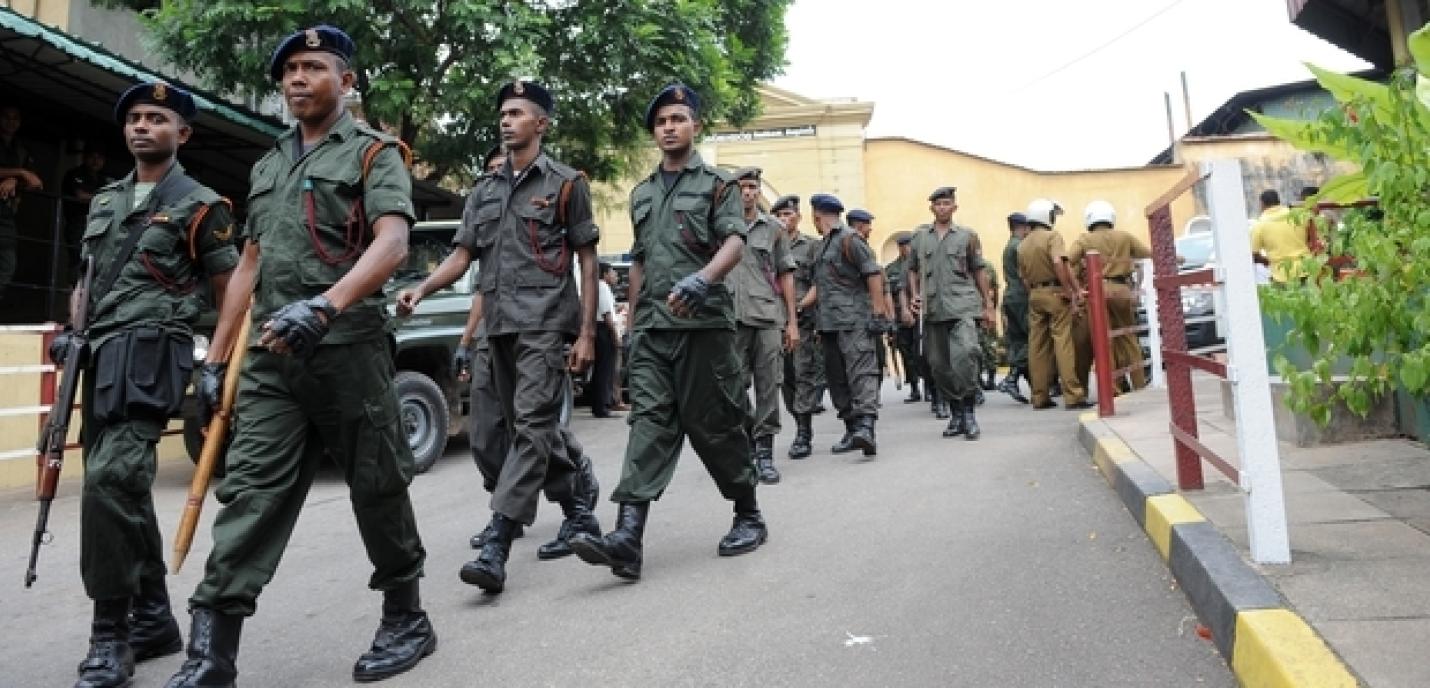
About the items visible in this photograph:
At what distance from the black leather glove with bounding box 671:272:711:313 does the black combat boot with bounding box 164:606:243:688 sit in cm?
180

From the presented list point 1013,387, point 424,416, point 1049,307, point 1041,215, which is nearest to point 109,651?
point 424,416

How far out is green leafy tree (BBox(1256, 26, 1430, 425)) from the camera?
216 cm

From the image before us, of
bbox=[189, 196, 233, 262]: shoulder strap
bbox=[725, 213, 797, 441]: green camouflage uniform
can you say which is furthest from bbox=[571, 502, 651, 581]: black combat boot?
bbox=[725, 213, 797, 441]: green camouflage uniform

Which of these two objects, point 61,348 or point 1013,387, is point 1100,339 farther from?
point 61,348

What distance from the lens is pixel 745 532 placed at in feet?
14.2

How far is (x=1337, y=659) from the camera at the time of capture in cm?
229

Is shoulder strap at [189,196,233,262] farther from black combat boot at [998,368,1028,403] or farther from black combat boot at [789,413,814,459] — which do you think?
black combat boot at [998,368,1028,403]

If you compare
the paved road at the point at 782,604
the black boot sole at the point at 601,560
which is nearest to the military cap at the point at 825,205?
the paved road at the point at 782,604

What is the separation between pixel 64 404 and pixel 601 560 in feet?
6.19

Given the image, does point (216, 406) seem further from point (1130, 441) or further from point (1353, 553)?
point (1130, 441)

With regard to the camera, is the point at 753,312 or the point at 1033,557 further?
the point at 753,312

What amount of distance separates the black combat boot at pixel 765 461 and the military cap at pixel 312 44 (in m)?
3.78

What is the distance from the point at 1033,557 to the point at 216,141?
9.84 meters

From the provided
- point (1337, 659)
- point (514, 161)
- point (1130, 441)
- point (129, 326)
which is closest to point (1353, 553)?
point (1337, 659)
